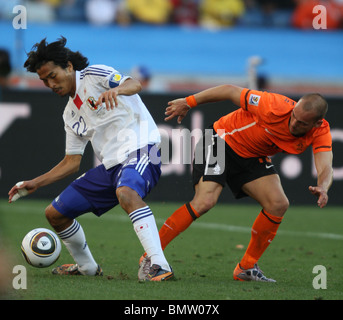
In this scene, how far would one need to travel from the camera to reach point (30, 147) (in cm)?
1191

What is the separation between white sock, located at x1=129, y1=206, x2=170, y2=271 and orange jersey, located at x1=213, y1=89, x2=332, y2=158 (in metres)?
1.20

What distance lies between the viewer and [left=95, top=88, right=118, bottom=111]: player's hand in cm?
505

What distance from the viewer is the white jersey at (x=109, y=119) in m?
5.52

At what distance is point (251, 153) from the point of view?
5.92m

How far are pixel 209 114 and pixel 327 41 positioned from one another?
24.8ft

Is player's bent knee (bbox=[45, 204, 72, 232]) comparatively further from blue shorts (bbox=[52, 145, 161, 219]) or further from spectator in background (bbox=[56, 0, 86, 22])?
spectator in background (bbox=[56, 0, 86, 22])

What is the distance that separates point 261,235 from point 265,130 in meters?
0.88

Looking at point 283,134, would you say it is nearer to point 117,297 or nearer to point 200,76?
point 117,297

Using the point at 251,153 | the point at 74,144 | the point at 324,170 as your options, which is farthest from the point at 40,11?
the point at 324,170

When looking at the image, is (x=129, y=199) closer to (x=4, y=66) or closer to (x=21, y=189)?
(x=21, y=189)

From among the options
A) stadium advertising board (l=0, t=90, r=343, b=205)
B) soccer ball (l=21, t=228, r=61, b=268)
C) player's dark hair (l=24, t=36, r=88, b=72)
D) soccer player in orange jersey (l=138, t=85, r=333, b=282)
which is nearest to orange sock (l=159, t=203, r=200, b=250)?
soccer player in orange jersey (l=138, t=85, r=333, b=282)

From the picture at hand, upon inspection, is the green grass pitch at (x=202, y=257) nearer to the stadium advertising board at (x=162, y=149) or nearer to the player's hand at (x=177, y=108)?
the stadium advertising board at (x=162, y=149)

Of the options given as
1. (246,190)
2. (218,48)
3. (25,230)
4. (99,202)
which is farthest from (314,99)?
(218,48)

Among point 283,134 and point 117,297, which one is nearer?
point 117,297
